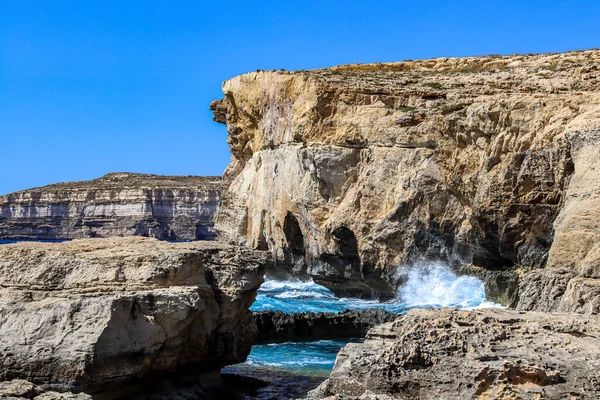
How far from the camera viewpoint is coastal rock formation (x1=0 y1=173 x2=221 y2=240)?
11338 centimetres

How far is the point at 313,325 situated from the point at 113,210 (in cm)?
8751

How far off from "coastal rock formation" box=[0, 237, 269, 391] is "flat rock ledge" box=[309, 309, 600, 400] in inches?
193

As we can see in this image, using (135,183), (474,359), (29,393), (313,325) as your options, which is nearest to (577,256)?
(474,359)

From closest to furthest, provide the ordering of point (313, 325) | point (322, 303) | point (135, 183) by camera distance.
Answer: point (313, 325), point (322, 303), point (135, 183)

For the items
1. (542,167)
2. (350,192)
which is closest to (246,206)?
(350,192)

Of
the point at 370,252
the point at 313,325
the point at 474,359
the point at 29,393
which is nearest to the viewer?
→ the point at 474,359

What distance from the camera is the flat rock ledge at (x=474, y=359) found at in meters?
10.2

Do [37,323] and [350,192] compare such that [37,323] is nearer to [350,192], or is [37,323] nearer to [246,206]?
[350,192]

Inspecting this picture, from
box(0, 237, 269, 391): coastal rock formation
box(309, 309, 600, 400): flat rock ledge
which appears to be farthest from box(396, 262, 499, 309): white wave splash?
box(309, 309, 600, 400): flat rock ledge

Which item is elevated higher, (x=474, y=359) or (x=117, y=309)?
(x=117, y=309)

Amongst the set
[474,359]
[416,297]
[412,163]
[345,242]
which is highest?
[412,163]

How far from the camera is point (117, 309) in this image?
50.1 ft

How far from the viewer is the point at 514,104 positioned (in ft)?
103

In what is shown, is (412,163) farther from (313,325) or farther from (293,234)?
(313,325)
